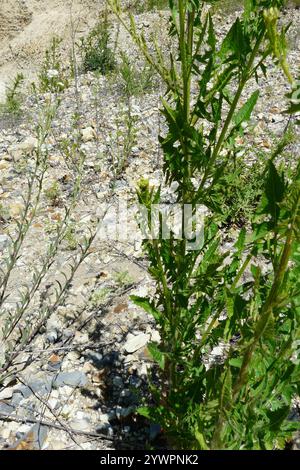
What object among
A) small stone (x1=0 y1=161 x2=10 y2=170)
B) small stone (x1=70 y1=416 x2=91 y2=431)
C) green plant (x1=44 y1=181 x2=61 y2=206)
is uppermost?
small stone (x1=0 y1=161 x2=10 y2=170)

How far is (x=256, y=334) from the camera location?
1067mm

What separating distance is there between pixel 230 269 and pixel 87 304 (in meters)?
1.34

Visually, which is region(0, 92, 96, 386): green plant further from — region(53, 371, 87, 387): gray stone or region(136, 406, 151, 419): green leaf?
region(136, 406, 151, 419): green leaf

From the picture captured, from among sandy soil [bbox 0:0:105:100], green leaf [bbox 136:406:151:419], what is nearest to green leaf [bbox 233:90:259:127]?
green leaf [bbox 136:406:151:419]

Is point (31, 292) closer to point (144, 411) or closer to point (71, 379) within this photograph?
point (71, 379)

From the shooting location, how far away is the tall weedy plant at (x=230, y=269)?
1.07 meters

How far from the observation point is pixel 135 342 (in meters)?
2.37

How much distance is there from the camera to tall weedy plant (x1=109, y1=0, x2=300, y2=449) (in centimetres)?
107

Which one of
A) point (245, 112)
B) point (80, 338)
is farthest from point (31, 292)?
point (245, 112)

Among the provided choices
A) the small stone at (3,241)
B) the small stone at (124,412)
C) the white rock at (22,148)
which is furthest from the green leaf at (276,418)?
the white rock at (22,148)

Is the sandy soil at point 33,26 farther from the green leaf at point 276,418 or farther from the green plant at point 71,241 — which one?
the green leaf at point 276,418

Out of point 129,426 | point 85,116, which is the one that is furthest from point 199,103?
point 85,116

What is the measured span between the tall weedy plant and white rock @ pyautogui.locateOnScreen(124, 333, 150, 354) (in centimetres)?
72
